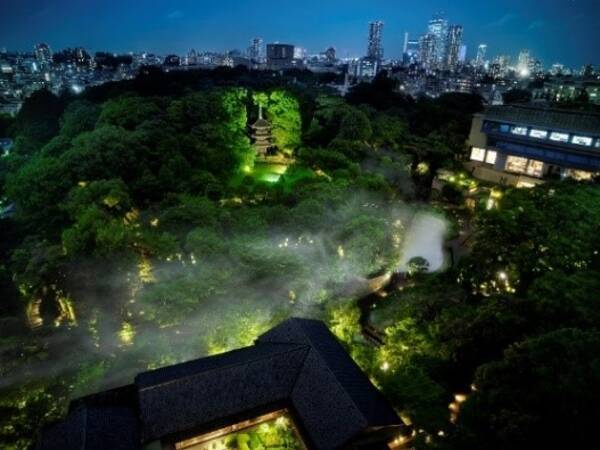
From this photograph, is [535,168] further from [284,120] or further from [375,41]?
[375,41]

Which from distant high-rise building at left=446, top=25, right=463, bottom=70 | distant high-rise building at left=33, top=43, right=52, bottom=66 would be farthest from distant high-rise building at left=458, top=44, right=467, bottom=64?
distant high-rise building at left=33, top=43, right=52, bottom=66

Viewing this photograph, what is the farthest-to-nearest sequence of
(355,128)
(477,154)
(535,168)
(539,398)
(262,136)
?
(262,136) → (355,128) → (477,154) → (535,168) → (539,398)

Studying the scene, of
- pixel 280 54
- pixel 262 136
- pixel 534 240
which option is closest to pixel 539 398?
pixel 534 240

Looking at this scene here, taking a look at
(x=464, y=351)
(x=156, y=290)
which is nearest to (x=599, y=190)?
(x=464, y=351)

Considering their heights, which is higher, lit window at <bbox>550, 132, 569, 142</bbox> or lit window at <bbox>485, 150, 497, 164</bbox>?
lit window at <bbox>550, 132, 569, 142</bbox>

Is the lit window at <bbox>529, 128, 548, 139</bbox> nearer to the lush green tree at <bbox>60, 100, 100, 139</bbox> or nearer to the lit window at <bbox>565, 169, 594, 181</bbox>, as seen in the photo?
the lit window at <bbox>565, 169, 594, 181</bbox>
